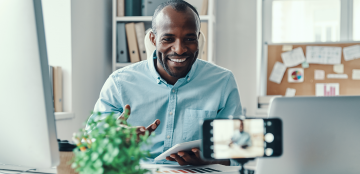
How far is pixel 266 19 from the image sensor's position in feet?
9.75

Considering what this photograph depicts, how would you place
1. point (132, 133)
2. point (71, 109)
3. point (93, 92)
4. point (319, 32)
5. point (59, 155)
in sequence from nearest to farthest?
1. point (132, 133)
2. point (59, 155)
3. point (71, 109)
4. point (93, 92)
5. point (319, 32)

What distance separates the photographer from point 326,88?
278cm

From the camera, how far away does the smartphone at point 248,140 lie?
1.82 feet

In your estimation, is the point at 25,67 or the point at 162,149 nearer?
the point at 25,67

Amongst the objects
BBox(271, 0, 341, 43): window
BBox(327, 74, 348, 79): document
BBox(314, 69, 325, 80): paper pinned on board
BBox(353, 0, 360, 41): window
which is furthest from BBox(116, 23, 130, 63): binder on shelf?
BBox(353, 0, 360, 41): window

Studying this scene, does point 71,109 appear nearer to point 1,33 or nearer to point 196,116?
point 196,116

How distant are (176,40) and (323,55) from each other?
81.0 inches

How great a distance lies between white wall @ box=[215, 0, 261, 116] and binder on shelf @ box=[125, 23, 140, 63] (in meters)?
0.80

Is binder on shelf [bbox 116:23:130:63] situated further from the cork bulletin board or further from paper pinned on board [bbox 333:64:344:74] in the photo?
paper pinned on board [bbox 333:64:344:74]

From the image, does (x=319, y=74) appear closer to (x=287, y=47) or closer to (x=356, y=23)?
(x=287, y=47)

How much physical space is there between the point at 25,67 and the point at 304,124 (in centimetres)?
55

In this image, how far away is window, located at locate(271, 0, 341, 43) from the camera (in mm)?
2852

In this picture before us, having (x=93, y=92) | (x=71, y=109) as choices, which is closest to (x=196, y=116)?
(x=71, y=109)

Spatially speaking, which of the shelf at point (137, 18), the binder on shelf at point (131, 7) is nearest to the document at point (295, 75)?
the shelf at point (137, 18)
